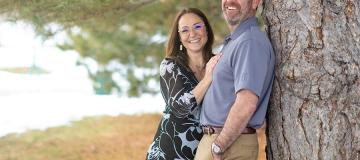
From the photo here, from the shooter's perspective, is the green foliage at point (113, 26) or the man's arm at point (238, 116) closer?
the man's arm at point (238, 116)

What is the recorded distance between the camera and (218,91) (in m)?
2.18

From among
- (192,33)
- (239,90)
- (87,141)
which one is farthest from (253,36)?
(87,141)

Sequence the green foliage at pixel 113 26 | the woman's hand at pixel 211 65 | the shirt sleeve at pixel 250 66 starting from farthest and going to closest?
1. the green foliage at pixel 113 26
2. the woman's hand at pixel 211 65
3. the shirt sleeve at pixel 250 66

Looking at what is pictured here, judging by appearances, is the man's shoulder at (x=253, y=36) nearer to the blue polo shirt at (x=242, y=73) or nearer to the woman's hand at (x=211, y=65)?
the blue polo shirt at (x=242, y=73)

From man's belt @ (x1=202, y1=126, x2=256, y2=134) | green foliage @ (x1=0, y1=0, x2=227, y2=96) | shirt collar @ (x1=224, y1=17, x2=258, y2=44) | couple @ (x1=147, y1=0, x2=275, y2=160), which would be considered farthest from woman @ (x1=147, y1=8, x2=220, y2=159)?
green foliage @ (x1=0, y1=0, x2=227, y2=96)

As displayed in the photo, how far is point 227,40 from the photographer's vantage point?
7.37ft

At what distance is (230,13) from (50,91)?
541 inches

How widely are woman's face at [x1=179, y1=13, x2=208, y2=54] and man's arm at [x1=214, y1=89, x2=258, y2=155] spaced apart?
0.64 meters

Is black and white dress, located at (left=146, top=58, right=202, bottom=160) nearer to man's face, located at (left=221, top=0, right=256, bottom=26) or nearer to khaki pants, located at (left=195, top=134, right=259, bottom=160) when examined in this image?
khaki pants, located at (left=195, top=134, right=259, bottom=160)

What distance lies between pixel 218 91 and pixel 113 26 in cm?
411

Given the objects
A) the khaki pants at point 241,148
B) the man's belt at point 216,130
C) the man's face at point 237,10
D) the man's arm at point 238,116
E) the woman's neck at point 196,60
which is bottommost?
the khaki pants at point 241,148

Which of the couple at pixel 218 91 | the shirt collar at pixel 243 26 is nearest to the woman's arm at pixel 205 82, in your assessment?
the couple at pixel 218 91

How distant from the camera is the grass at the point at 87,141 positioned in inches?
353

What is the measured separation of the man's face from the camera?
7.05 ft
